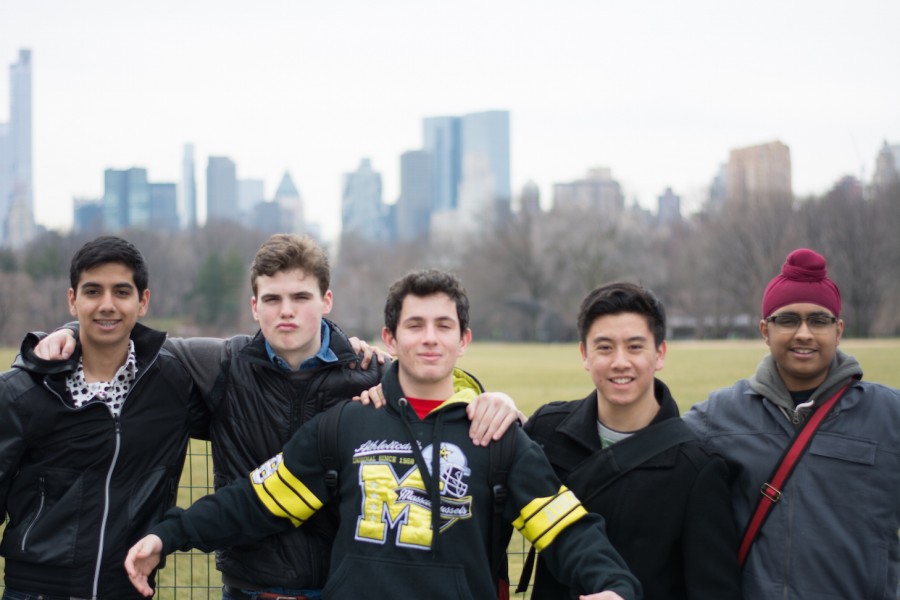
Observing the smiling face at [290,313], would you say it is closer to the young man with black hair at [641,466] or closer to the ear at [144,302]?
the ear at [144,302]

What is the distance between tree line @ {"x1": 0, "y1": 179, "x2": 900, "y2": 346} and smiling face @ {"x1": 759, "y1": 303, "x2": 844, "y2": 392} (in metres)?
65.9

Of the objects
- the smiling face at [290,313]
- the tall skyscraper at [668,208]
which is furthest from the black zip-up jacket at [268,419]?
the tall skyscraper at [668,208]

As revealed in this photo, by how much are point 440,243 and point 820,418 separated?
350 feet

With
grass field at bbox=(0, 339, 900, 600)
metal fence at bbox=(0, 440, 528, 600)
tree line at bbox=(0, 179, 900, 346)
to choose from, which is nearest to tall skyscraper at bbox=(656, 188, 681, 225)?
tree line at bbox=(0, 179, 900, 346)

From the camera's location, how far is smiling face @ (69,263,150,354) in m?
4.25

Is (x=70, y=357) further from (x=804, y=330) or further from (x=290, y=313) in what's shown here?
(x=804, y=330)

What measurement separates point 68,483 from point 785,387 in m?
3.46

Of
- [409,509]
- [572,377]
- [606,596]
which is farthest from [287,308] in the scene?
[572,377]

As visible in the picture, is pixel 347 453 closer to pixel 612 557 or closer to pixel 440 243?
pixel 612 557

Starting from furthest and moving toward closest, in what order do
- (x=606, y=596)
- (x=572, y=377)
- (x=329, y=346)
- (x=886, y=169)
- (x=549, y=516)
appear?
(x=886, y=169) < (x=572, y=377) < (x=329, y=346) < (x=549, y=516) < (x=606, y=596)

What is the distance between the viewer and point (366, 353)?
4.46 metres

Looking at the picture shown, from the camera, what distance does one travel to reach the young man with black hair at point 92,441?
4051 millimetres

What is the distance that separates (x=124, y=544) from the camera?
13.6 feet

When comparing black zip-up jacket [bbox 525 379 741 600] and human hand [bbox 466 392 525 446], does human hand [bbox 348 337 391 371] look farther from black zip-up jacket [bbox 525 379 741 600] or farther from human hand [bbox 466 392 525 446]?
black zip-up jacket [bbox 525 379 741 600]
